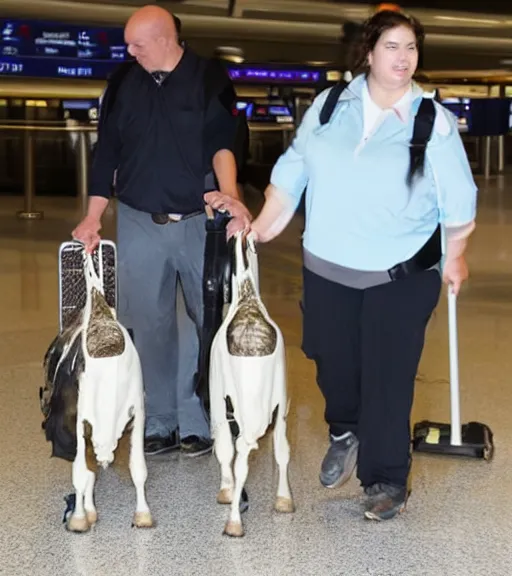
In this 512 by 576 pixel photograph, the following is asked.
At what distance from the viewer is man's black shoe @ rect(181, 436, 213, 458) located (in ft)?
12.4

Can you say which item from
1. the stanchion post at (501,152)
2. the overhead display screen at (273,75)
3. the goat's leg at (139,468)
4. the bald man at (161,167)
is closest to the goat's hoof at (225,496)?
the goat's leg at (139,468)

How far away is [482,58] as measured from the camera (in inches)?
578

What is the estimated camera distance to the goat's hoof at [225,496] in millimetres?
3285

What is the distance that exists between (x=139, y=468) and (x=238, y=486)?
30 cm

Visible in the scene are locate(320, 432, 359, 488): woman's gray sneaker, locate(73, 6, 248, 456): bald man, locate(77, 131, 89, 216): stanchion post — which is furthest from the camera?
locate(77, 131, 89, 216): stanchion post

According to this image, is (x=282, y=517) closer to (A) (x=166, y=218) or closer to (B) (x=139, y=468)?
(B) (x=139, y=468)

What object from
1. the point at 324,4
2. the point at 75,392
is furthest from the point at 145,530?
the point at 324,4

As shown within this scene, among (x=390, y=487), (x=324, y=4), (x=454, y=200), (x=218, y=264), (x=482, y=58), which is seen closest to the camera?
(x=454, y=200)

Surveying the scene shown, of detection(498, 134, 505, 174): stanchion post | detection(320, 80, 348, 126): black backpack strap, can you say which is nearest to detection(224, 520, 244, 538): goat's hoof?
detection(320, 80, 348, 126): black backpack strap

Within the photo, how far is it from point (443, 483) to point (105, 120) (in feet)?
5.53

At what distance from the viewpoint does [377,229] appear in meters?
2.96

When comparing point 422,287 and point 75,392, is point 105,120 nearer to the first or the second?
point 75,392

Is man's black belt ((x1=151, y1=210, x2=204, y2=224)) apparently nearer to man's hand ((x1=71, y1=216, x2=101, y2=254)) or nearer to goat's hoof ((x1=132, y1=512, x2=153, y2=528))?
man's hand ((x1=71, y1=216, x2=101, y2=254))

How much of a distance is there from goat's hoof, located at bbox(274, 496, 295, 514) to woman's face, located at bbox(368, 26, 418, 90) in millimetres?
1294
